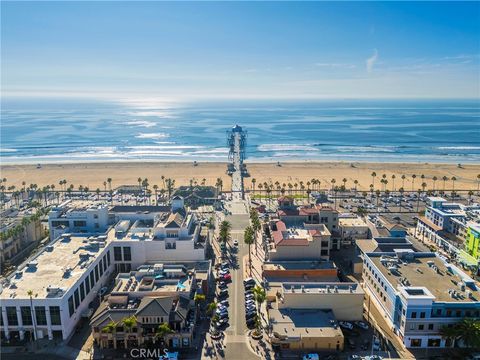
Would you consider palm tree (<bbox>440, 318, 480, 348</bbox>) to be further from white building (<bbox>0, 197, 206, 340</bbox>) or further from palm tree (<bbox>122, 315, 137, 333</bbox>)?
white building (<bbox>0, 197, 206, 340</bbox>)

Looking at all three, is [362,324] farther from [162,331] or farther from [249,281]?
[162,331]

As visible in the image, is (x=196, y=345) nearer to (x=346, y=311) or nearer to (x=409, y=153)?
(x=346, y=311)

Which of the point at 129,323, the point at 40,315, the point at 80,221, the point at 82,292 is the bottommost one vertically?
the point at 40,315

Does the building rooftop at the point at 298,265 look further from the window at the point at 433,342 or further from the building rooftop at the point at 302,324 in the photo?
the window at the point at 433,342

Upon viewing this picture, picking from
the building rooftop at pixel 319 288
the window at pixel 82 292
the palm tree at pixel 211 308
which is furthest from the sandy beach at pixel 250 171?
the window at pixel 82 292

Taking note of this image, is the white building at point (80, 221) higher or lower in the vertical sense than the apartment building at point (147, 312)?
higher

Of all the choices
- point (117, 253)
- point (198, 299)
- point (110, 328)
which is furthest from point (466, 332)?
point (117, 253)
